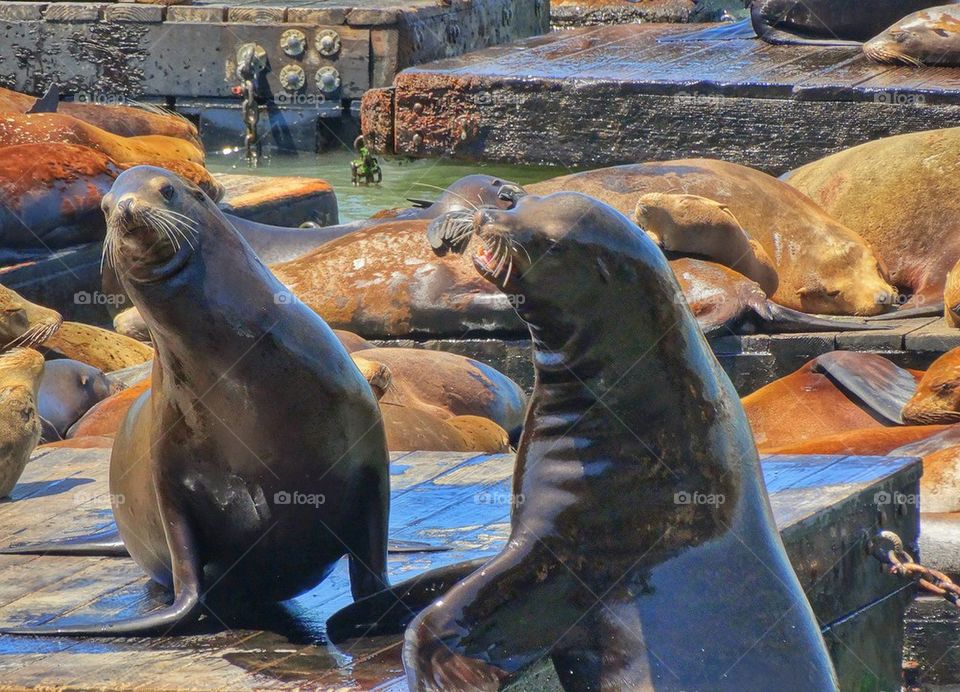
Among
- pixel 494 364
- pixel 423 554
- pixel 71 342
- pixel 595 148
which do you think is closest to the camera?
pixel 423 554

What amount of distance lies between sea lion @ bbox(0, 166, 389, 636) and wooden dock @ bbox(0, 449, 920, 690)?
123 mm

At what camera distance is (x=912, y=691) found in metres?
5.49

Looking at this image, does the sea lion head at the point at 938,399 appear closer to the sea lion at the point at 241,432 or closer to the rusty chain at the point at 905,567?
the rusty chain at the point at 905,567

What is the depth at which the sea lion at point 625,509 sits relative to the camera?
3098mm

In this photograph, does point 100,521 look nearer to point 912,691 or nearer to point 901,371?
point 912,691

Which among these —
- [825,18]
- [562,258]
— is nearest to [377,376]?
[562,258]

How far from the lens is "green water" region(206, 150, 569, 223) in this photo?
1633 cm

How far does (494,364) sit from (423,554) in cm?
442

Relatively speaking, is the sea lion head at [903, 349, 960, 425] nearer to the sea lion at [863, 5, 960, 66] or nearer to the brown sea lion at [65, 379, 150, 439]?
the brown sea lion at [65, 379, 150, 439]

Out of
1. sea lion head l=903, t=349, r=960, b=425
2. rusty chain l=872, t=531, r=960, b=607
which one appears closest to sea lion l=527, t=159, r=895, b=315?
sea lion head l=903, t=349, r=960, b=425

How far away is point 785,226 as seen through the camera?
30.2 feet

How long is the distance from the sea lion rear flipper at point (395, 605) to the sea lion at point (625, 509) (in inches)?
16.3

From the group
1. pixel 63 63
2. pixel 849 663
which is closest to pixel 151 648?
pixel 849 663

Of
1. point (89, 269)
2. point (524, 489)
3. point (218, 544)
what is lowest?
point (89, 269)
